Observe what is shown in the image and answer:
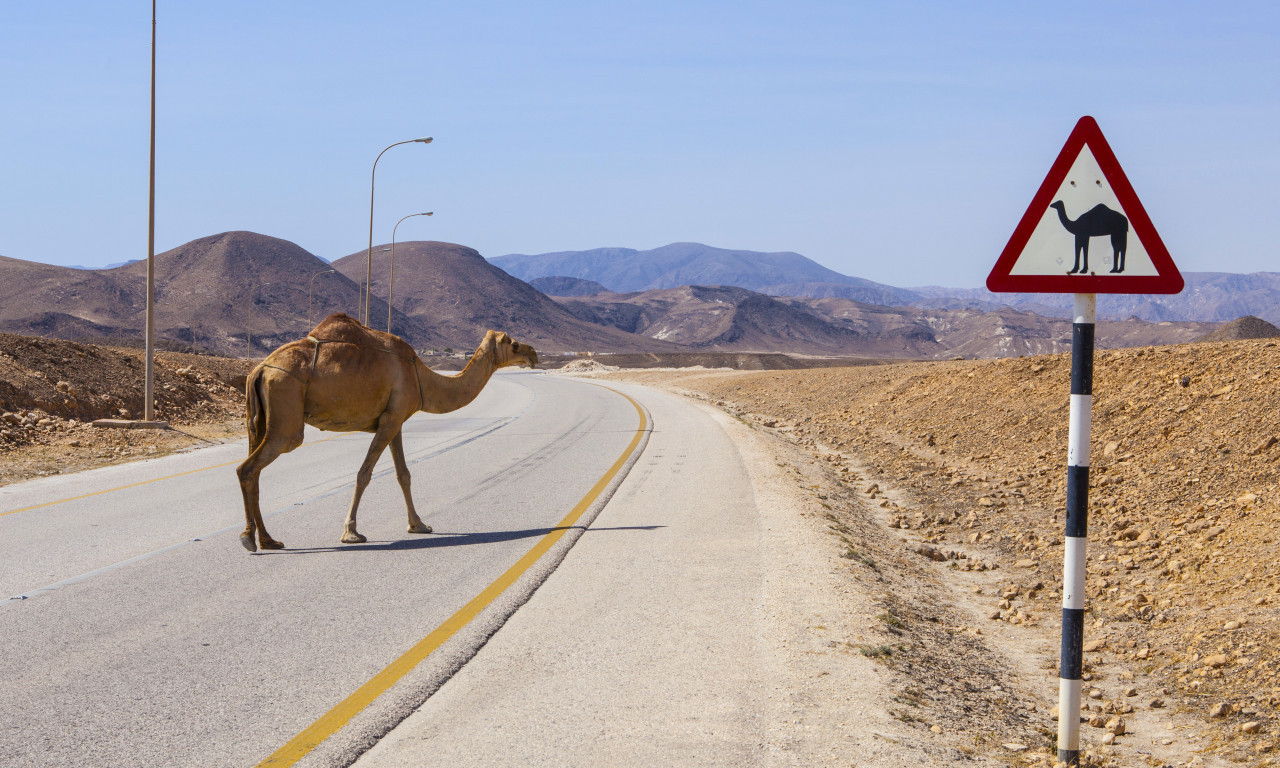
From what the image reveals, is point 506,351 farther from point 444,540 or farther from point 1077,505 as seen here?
point 1077,505

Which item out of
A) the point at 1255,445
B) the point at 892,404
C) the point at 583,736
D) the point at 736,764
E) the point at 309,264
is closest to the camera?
the point at 736,764

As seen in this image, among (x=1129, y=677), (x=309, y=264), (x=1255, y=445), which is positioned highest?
(x=309, y=264)

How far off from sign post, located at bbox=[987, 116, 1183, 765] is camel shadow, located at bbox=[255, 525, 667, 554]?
20.0 feet

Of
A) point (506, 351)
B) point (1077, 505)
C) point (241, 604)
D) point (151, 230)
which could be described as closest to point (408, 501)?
point (506, 351)

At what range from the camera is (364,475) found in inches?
383

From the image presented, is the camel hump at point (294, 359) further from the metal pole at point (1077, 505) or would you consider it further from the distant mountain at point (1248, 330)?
the distant mountain at point (1248, 330)

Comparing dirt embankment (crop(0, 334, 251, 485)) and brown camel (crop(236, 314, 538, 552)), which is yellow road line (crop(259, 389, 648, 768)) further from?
dirt embankment (crop(0, 334, 251, 485))

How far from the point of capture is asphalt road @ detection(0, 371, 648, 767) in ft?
16.3

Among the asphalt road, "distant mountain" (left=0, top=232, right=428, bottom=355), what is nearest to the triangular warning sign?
the asphalt road

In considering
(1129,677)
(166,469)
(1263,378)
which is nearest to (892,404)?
(1263,378)

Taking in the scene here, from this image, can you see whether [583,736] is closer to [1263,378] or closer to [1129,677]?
[1129,677]

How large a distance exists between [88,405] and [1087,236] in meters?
24.3

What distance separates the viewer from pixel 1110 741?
18.0 ft

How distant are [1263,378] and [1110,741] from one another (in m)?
10.1
